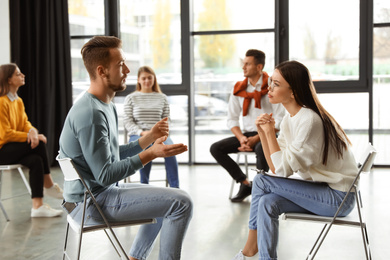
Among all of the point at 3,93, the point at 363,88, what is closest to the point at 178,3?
the point at 363,88

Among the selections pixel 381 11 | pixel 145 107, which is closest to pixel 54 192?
pixel 145 107

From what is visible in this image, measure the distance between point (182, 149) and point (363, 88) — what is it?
4357mm

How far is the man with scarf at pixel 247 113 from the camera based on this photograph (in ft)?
14.4

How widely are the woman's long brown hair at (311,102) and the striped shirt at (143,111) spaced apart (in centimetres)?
239

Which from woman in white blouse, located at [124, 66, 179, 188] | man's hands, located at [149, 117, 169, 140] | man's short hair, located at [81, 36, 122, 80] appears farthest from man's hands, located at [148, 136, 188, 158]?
woman in white blouse, located at [124, 66, 179, 188]

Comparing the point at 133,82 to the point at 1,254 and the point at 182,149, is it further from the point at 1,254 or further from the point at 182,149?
the point at 182,149

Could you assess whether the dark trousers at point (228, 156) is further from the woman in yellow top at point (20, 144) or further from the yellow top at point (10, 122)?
the yellow top at point (10, 122)

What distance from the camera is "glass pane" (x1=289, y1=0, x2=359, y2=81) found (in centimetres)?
602

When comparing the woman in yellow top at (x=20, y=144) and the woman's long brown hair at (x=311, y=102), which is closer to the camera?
the woman's long brown hair at (x=311, y=102)

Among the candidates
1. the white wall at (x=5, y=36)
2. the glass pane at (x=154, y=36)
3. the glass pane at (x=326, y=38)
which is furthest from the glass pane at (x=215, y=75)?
the white wall at (x=5, y=36)

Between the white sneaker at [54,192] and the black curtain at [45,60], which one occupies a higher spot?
the black curtain at [45,60]

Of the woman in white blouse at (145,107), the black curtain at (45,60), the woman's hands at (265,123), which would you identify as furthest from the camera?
the black curtain at (45,60)

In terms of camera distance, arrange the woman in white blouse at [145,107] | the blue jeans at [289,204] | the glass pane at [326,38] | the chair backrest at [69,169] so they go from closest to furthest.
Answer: the chair backrest at [69,169] → the blue jeans at [289,204] → the woman in white blouse at [145,107] → the glass pane at [326,38]

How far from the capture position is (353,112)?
6.14 metres
